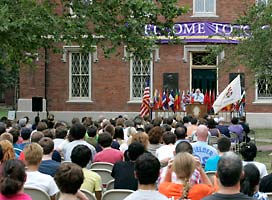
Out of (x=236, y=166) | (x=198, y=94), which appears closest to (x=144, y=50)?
(x=198, y=94)

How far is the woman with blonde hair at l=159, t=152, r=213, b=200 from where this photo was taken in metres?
7.50

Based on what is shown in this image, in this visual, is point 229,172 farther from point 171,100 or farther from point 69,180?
point 171,100

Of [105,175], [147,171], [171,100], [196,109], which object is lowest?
[105,175]

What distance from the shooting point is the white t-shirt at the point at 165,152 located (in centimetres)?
1180

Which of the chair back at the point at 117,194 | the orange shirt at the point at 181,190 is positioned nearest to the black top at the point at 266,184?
the orange shirt at the point at 181,190

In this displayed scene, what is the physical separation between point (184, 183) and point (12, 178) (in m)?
1.89

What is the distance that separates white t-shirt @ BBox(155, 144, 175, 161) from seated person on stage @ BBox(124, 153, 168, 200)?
460 cm

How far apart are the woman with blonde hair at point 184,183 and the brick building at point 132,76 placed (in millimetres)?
27439

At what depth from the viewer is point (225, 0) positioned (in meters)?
36.6

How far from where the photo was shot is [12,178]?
684 cm

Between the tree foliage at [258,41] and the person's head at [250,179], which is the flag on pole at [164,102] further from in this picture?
the person's head at [250,179]

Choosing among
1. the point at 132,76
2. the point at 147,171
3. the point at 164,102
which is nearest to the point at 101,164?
the point at 147,171

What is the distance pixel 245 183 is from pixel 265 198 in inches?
12.3

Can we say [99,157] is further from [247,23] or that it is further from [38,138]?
[247,23]
